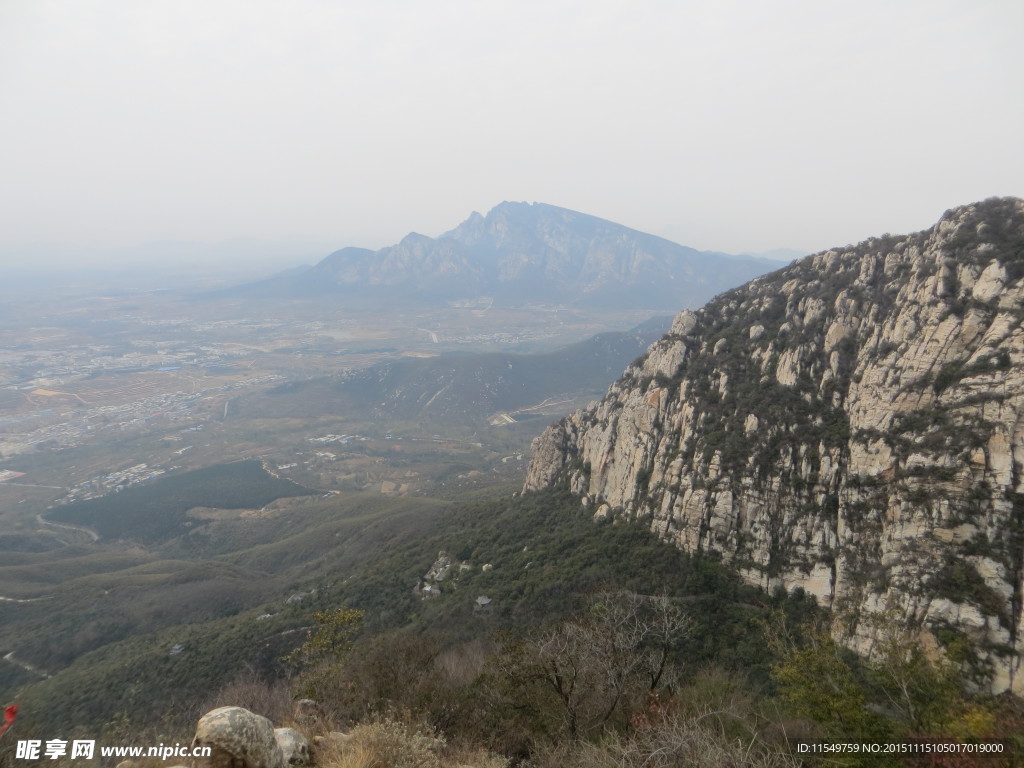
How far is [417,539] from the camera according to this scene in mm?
70688

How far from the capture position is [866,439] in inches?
1400

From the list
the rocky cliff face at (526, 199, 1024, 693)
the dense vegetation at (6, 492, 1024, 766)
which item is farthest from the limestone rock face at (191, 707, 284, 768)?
the rocky cliff face at (526, 199, 1024, 693)

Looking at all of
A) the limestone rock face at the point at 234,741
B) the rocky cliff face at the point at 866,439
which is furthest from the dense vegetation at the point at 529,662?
the rocky cliff face at the point at 866,439

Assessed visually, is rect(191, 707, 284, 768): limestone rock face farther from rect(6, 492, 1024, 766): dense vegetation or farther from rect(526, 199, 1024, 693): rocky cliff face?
rect(526, 199, 1024, 693): rocky cliff face

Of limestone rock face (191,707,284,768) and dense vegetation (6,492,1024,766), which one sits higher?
limestone rock face (191,707,284,768)

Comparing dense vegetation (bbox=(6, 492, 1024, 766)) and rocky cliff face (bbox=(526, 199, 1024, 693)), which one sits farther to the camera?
rocky cliff face (bbox=(526, 199, 1024, 693))

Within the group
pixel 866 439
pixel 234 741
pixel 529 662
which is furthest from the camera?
pixel 866 439

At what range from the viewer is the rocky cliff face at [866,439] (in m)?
27.3

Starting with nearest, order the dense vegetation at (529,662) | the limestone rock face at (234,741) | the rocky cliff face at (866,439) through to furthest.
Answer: the limestone rock face at (234,741) < the dense vegetation at (529,662) < the rocky cliff face at (866,439)

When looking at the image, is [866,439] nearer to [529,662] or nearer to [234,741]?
[529,662]

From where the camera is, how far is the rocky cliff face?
89.7 ft

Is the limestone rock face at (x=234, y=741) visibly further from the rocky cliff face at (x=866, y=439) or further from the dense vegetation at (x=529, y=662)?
the rocky cliff face at (x=866, y=439)

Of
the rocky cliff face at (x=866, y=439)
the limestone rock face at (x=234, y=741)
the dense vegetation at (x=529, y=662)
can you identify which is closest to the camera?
the limestone rock face at (x=234, y=741)

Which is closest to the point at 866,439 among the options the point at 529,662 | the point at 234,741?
the point at 529,662
